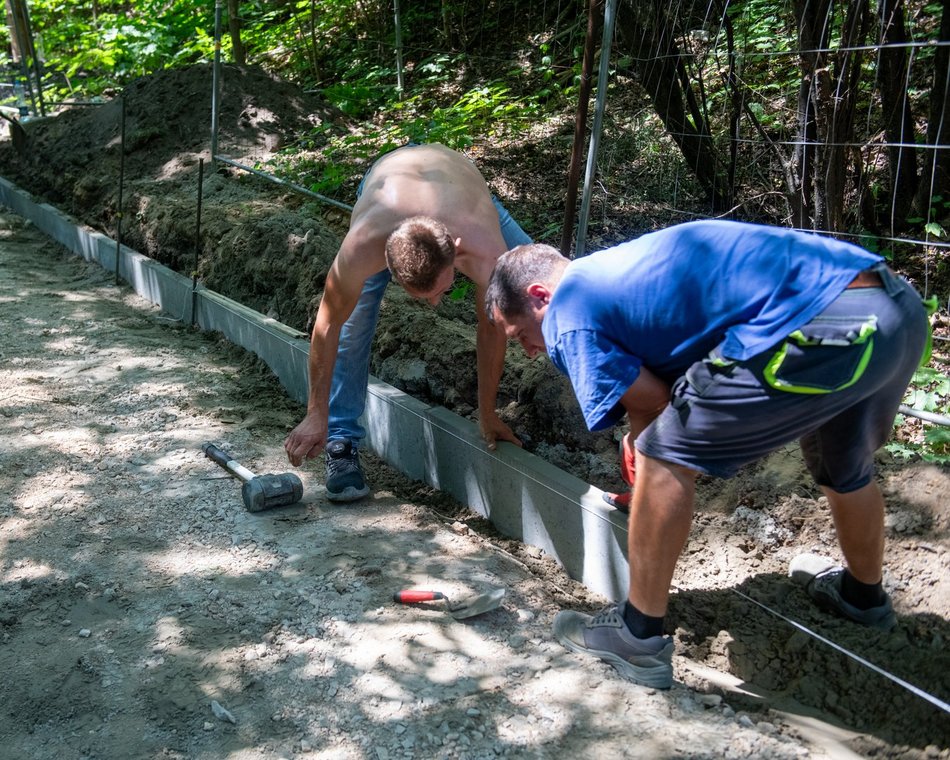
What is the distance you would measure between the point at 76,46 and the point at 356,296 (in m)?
12.5

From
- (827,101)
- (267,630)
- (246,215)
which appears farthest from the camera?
(246,215)

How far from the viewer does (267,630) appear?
286 cm

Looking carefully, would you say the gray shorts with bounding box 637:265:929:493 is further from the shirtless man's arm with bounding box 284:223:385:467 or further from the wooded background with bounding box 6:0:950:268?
the shirtless man's arm with bounding box 284:223:385:467

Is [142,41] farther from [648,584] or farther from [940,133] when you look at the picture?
[648,584]

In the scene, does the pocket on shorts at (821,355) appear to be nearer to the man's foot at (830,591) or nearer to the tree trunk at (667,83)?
the man's foot at (830,591)

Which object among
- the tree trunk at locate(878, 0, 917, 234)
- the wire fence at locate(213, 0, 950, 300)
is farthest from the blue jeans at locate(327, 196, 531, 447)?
the tree trunk at locate(878, 0, 917, 234)

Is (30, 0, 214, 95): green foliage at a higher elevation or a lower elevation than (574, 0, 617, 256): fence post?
higher

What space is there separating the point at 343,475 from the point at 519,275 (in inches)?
62.8

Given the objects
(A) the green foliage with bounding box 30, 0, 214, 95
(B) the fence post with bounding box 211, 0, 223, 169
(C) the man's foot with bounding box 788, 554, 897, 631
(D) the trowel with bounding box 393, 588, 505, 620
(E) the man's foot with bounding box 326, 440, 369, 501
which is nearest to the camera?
(C) the man's foot with bounding box 788, 554, 897, 631

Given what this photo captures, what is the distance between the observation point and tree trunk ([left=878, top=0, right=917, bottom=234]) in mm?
4305

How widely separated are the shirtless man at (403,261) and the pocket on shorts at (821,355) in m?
1.12

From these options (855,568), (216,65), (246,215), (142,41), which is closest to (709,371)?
(855,568)

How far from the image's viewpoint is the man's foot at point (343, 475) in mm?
3735

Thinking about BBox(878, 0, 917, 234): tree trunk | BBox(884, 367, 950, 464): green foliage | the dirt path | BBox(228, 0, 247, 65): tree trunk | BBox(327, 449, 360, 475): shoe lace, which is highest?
BBox(228, 0, 247, 65): tree trunk
